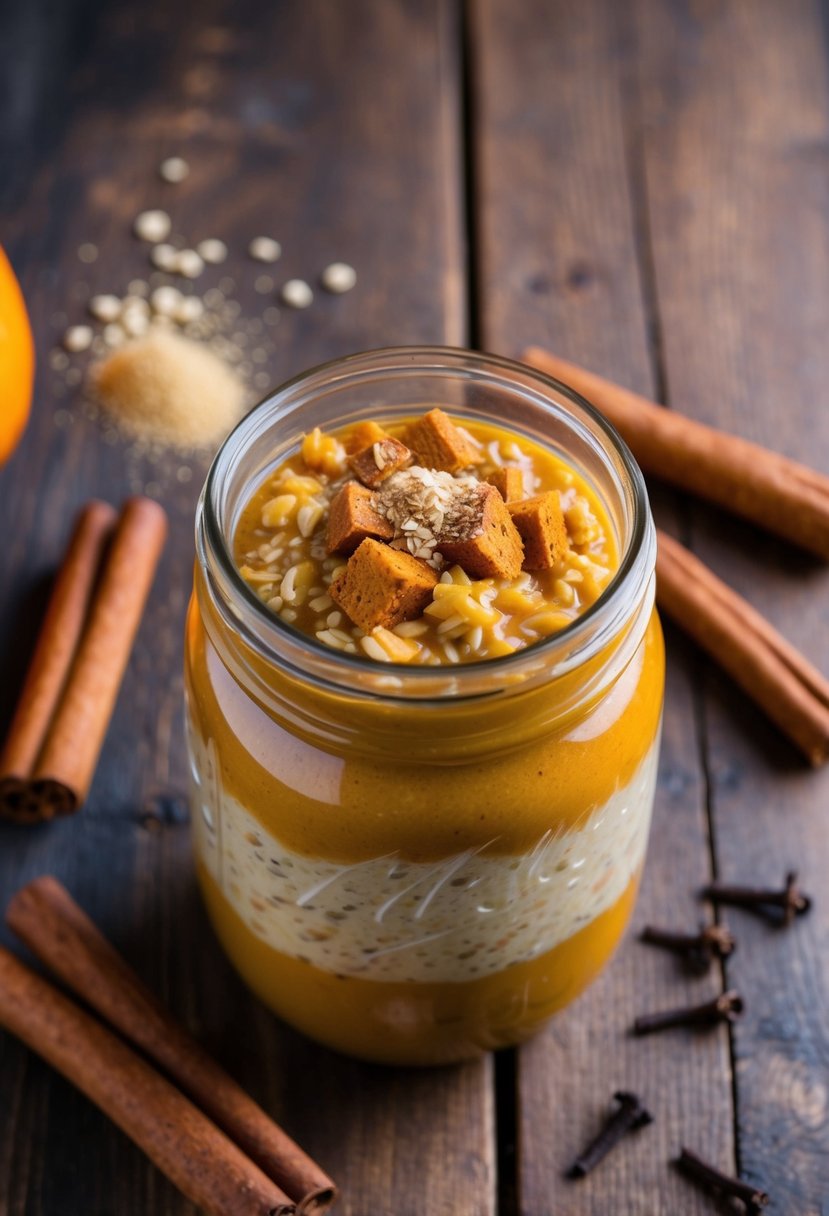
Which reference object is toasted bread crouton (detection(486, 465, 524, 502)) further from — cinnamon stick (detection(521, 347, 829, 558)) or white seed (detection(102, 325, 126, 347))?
white seed (detection(102, 325, 126, 347))

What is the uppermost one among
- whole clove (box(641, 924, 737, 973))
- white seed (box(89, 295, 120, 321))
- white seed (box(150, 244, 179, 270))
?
white seed (box(150, 244, 179, 270))

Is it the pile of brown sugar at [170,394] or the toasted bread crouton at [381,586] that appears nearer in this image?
the toasted bread crouton at [381,586]

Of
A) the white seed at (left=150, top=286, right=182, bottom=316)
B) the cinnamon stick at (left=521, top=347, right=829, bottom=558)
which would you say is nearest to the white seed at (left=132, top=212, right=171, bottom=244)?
the white seed at (left=150, top=286, right=182, bottom=316)

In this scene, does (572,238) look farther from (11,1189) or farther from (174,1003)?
(11,1189)

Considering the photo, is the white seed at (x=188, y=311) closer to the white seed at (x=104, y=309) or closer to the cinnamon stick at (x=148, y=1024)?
the white seed at (x=104, y=309)

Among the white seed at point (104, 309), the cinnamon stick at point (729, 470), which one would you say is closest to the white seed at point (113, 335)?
the white seed at point (104, 309)

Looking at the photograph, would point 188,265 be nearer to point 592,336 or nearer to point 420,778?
point 592,336
